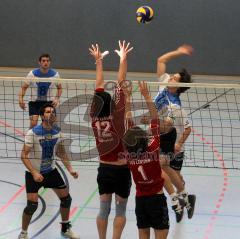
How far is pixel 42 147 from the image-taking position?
5.91m

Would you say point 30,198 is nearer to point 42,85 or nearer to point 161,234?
point 161,234

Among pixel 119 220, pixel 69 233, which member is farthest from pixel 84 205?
pixel 119 220

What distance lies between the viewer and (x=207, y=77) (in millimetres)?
15023

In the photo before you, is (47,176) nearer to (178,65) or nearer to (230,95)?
(230,95)

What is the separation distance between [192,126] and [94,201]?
420cm

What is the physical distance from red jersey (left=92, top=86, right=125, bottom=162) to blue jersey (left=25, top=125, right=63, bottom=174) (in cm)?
69

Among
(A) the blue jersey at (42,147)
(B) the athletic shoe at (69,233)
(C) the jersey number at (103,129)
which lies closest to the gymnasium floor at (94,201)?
(B) the athletic shoe at (69,233)

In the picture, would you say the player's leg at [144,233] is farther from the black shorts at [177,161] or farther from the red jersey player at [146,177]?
the black shorts at [177,161]

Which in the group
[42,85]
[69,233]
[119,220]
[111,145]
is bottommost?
[69,233]

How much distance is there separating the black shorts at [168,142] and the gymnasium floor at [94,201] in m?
0.87

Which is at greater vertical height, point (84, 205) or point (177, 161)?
point (177, 161)

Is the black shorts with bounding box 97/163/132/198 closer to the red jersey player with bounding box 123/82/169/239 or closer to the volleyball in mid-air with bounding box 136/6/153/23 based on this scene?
the red jersey player with bounding box 123/82/169/239

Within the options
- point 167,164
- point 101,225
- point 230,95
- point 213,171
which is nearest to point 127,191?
point 101,225

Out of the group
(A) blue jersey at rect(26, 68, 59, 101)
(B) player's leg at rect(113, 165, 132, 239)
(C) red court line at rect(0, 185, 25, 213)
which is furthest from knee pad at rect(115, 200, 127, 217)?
(A) blue jersey at rect(26, 68, 59, 101)
